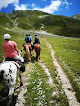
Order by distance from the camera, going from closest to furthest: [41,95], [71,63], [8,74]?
[8,74], [41,95], [71,63]

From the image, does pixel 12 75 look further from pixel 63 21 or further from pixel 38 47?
pixel 63 21

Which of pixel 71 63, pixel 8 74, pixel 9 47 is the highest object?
pixel 9 47

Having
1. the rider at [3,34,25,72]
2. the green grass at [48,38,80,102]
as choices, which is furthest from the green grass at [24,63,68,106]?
the rider at [3,34,25,72]

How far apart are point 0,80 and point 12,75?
972 millimetres

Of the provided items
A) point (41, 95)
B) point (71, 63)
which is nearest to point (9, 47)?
point (41, 95)

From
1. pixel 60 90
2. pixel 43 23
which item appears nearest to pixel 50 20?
pixel 43 23

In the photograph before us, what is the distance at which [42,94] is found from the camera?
688 centimetres

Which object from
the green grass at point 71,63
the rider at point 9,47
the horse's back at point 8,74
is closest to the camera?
the horse's back at point 8,74

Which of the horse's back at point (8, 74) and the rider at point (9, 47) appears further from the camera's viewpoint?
the rider at point (9, 47)

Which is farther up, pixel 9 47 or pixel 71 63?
pixel 9 47

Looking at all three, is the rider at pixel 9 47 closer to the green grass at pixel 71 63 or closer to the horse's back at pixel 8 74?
the horse's back at pixel 8 74

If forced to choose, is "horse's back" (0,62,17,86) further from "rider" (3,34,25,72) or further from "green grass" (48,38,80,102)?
"green grass" (48,38,80,102)

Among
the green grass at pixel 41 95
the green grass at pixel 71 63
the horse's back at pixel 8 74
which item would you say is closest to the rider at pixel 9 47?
the horse's back at pixel 8 74

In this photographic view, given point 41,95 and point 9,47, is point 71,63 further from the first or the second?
point 9,47
